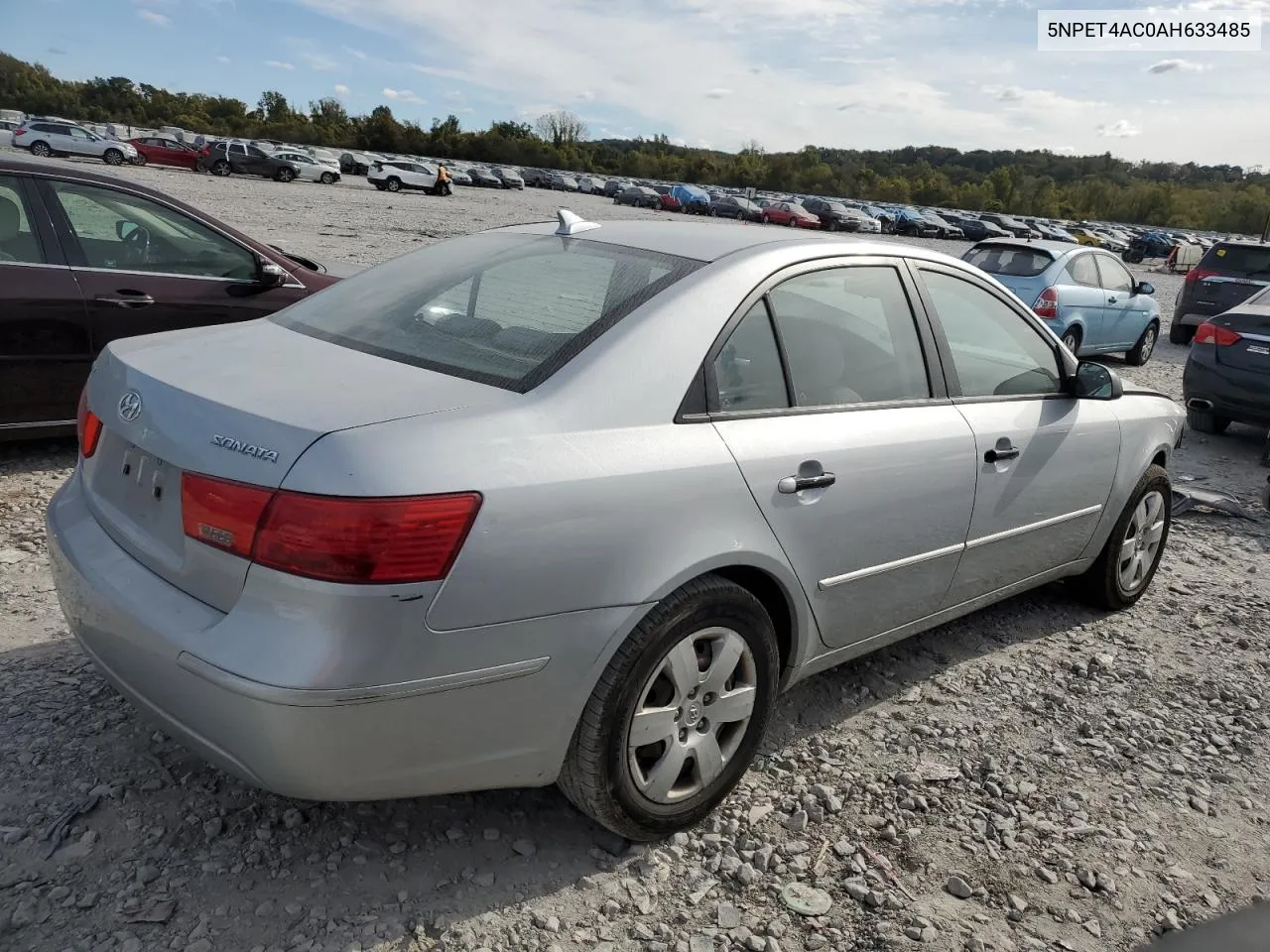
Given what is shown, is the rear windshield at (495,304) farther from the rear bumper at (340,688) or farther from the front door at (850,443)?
the rear bumper at (340,688)

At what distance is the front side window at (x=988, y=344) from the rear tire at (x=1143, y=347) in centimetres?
1054

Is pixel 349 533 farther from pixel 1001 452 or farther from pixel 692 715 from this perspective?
pixel 1001 452

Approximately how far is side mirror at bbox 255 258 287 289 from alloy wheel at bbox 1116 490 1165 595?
4790mm

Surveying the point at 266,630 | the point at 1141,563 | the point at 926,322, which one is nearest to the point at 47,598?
the point at 266,630

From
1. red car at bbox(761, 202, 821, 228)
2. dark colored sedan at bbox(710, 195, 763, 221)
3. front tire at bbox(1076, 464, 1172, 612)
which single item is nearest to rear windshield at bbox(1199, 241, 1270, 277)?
front tire at bbox(1076, 464, 1172, 612)

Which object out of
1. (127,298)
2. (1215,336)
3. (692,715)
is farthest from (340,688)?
(1215,336)

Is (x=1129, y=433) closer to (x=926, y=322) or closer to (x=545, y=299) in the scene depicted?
(x=926, y=322)

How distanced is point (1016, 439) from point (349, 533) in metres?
2.57

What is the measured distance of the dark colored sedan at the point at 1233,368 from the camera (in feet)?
27.6

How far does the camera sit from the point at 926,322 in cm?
348

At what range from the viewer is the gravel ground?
7.93ft

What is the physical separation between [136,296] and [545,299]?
3.51 meters

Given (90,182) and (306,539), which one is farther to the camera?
(90,182)

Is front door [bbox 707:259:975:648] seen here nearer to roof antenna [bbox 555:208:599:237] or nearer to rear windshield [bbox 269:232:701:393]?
rear windshield [bbox 269:232:701:393]
